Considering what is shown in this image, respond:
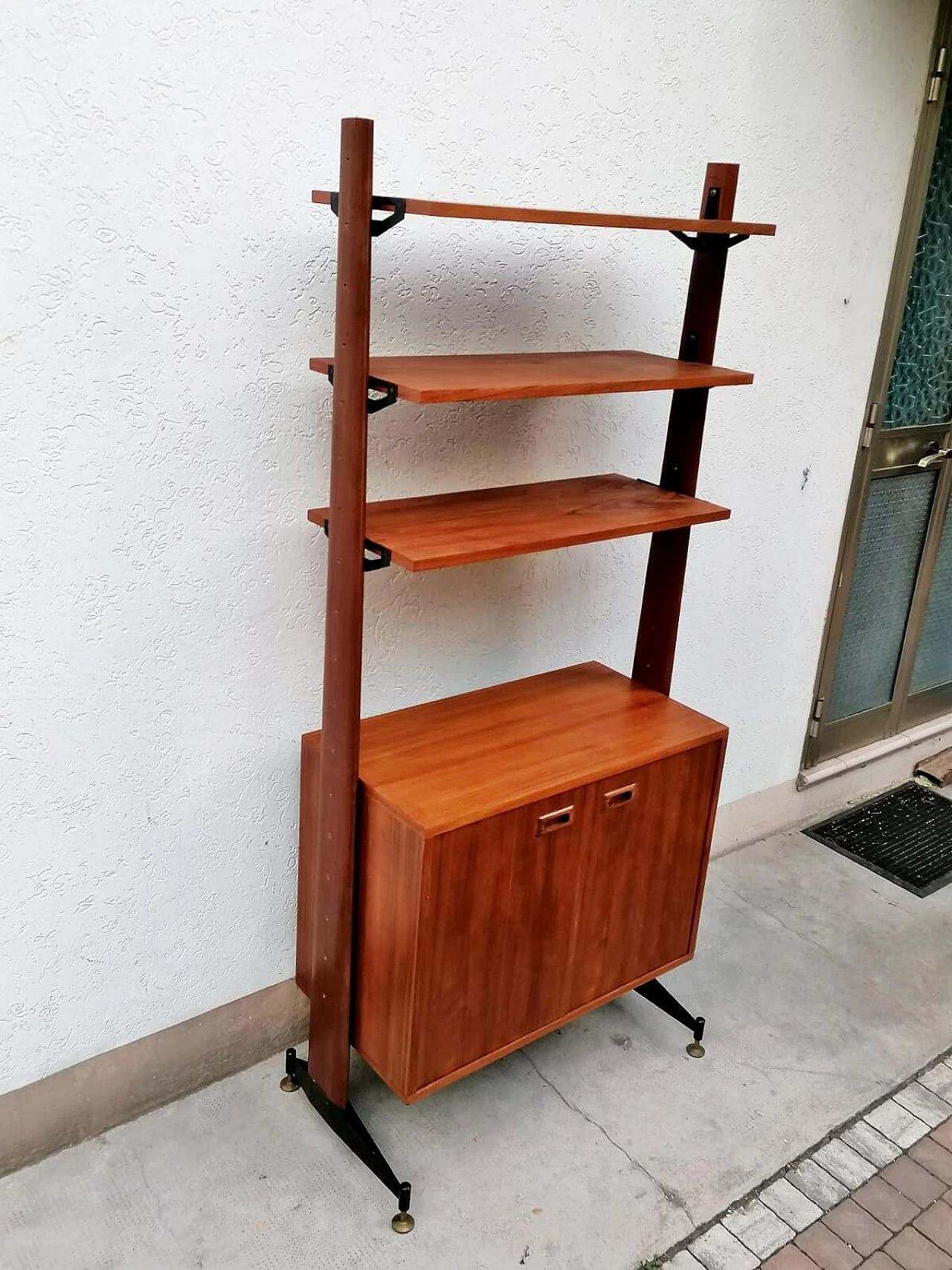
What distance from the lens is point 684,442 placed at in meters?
2.42

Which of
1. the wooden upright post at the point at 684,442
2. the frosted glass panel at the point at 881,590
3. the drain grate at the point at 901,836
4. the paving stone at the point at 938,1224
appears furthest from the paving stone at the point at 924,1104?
the frosted glass panel at the point at 881,590

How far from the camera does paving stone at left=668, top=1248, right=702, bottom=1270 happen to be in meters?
2.08

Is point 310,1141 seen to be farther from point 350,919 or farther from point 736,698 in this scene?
point 736,698

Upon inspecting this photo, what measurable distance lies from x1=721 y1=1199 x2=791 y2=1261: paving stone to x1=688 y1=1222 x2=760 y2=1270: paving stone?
1cm

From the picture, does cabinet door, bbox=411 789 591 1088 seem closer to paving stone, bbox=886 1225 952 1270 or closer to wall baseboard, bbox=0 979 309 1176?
wall baseboard, bbox=0 979 309 1176

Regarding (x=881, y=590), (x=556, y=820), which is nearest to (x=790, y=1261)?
(x=556, y=820)

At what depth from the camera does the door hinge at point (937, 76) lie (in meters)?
2.91

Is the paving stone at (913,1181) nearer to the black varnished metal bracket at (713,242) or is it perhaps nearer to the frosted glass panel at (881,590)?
the frosted glass panel at (881,590)

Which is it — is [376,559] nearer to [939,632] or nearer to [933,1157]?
[933,1157]

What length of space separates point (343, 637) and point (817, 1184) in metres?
1.55

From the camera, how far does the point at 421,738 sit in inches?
87.9

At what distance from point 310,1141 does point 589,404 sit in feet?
5.77

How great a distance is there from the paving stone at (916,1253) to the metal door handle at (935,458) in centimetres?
226

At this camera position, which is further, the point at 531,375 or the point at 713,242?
the point at 713,242
